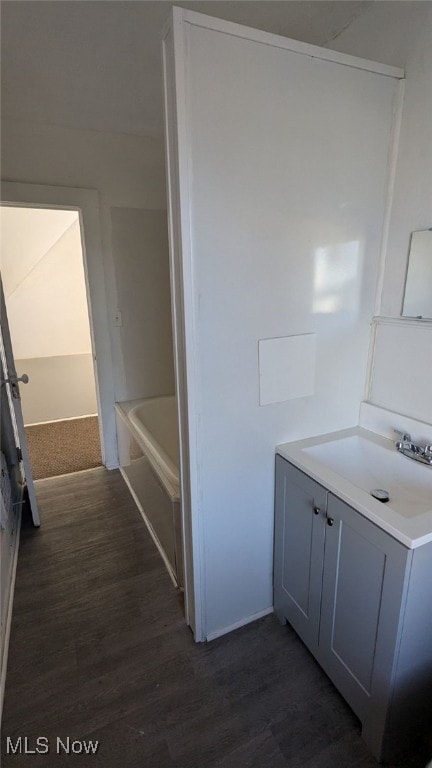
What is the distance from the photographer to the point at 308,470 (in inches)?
51.2

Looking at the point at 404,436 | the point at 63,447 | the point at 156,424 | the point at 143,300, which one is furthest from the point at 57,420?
the point at 404,436

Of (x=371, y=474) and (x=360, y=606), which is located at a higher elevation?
(x=371, y=474)

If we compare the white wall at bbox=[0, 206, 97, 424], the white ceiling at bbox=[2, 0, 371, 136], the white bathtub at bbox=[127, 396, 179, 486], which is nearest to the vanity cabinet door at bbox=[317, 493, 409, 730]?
the white bathtub at bbox=[127, 396, 179, 486]

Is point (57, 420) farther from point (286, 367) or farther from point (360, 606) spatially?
point (360, 606)

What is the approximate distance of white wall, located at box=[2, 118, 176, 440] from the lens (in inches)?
89.7

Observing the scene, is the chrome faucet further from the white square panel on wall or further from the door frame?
the door frame

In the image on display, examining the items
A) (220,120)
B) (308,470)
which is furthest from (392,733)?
(220,120)

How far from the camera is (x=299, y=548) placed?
1415 mm

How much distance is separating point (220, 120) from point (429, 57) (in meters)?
0.80

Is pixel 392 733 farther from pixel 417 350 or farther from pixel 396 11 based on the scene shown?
pixel 396 11

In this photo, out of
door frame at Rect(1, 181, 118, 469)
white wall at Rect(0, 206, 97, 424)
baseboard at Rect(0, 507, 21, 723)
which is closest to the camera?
baseboard at Rect(0, 507, 21, 723)

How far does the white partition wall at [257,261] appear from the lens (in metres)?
1.12

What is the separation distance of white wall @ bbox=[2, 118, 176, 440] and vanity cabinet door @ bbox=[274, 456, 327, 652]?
1.80 meters

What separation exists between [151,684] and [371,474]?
1194 millimetres
